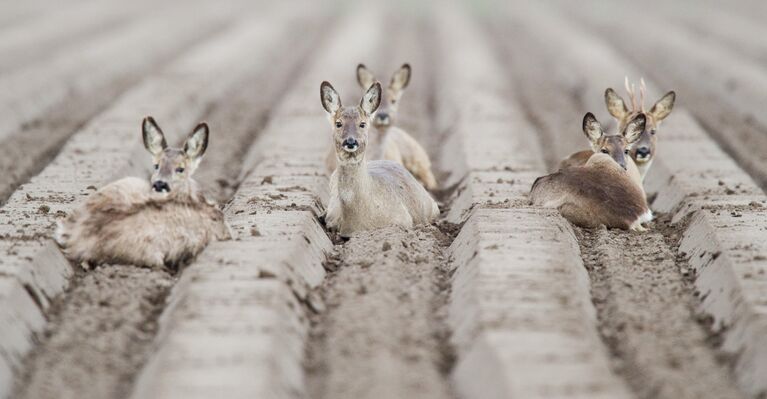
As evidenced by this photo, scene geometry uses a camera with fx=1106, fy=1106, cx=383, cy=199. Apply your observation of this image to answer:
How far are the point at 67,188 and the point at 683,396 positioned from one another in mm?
5723

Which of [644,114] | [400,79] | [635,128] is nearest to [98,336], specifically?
[635,128]

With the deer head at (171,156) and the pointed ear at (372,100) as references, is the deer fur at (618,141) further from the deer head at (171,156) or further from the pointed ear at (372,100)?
the deer head at (171,156)

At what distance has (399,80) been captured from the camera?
11.7 meters

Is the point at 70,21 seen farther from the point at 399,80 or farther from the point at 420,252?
the point at 420,252

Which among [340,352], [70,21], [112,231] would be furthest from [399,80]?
[70,21]

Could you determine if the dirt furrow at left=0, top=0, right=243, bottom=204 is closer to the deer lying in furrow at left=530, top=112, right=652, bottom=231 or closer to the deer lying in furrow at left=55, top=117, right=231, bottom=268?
the deer lying in furrow at left=55, top=117, right=231, bottom=268

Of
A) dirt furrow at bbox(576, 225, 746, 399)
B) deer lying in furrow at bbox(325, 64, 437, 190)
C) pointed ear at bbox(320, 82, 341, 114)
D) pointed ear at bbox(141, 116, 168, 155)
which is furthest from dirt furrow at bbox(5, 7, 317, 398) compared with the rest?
deer lying in furrow at bbox(325, 64, 437, 190)

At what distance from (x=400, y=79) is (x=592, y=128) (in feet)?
9.39

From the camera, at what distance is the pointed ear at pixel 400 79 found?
11590 mm

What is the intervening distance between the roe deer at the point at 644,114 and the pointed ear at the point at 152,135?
14.2 feet

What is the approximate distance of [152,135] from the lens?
760cm

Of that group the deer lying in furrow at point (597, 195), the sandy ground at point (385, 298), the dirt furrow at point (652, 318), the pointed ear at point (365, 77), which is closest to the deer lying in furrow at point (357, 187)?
the sandy ground at point (385, 298)

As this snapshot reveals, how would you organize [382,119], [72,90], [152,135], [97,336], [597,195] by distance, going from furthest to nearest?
[72,90] → [382,119] → [597,195] → [152,135] → [97,336]

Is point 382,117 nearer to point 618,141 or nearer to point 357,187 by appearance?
point 357,187
